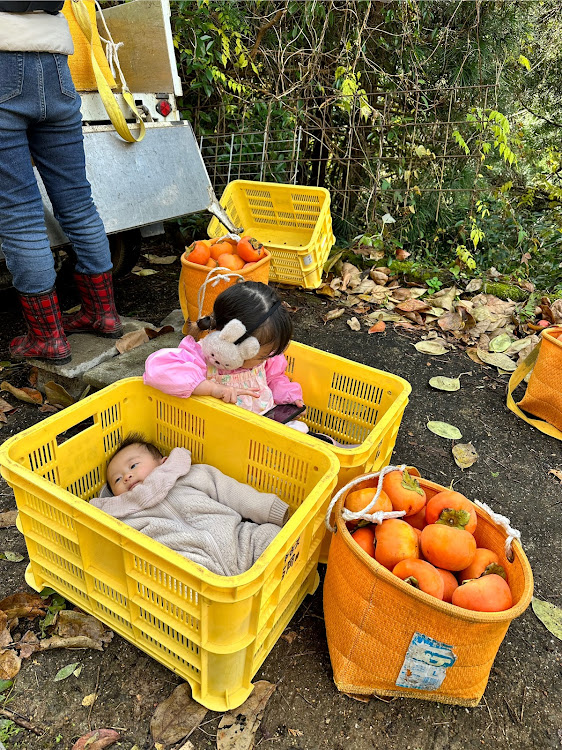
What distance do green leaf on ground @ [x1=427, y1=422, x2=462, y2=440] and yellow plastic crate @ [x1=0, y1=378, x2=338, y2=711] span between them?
A: 1.00 meters

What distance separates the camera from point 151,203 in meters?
2.70

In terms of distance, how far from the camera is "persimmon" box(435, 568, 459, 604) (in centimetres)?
128

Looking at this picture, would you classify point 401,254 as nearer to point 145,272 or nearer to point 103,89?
point 145,272

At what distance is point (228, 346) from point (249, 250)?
1162 mm

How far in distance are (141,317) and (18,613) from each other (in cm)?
196

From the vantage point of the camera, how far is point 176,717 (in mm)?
1304

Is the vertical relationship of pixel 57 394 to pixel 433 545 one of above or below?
below

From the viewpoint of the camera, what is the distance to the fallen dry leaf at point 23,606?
150cm

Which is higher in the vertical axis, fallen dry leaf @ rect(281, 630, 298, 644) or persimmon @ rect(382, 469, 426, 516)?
persimmon @ rect(382, 469, 426, 516)

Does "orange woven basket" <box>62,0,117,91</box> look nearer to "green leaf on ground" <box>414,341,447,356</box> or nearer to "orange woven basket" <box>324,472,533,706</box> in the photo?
"green leaf on ground" <box>414,341,447,356</box>

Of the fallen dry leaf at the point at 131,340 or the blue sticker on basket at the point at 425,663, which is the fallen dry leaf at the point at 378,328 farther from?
the blue sticker on basket at the point at 425,663

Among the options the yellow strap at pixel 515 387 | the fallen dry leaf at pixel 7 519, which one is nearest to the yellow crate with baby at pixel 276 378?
the fallen dry leaf at pixel 7 519

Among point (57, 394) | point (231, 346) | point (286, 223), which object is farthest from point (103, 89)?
point (286, 223)

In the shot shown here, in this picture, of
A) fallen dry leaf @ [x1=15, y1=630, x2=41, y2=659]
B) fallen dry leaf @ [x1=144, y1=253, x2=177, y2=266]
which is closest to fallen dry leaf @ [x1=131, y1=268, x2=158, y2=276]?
fallen dry leaf @ [x1=144, y1=253, x2=177, y2=266]
